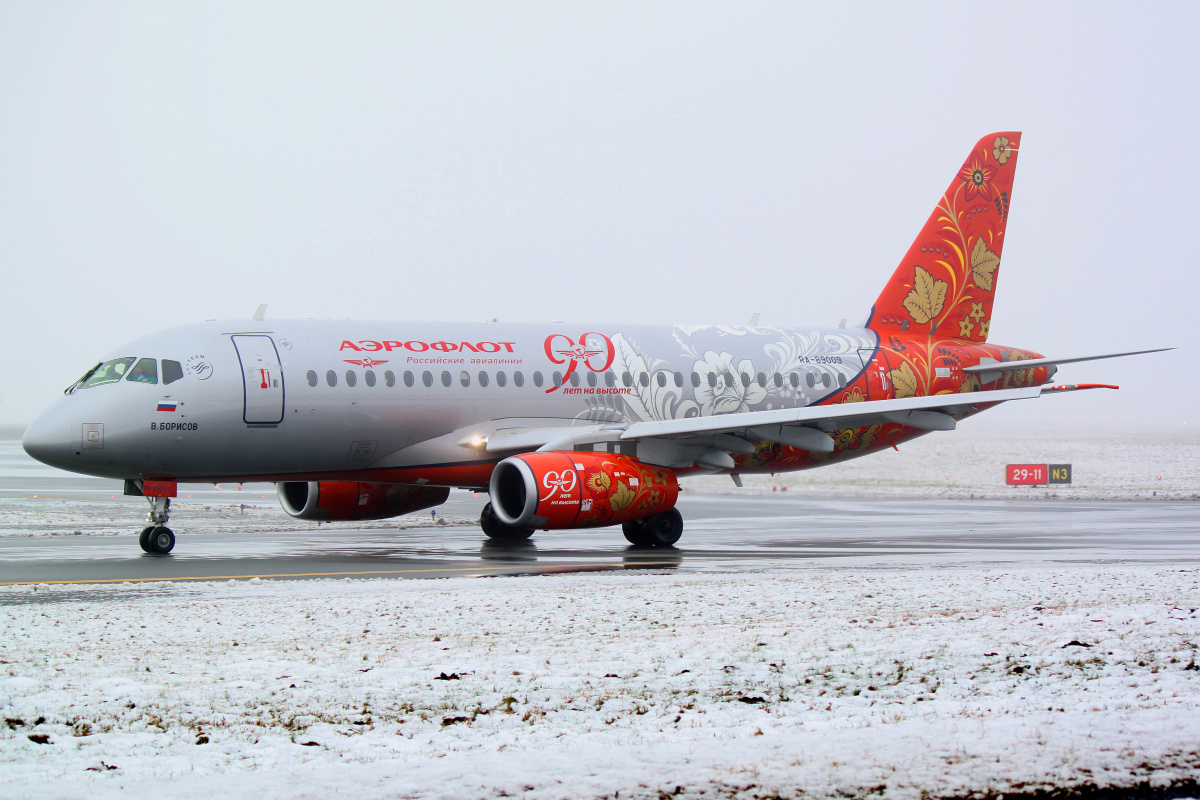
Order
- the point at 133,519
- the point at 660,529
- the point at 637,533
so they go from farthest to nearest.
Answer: the point at 133,519
the point at 637,533
the point at 660,529

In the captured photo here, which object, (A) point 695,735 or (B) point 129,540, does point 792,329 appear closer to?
(B) point 129,540

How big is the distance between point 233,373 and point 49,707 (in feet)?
38.8

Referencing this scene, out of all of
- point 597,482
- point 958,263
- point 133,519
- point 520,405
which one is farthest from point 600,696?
point 133,519

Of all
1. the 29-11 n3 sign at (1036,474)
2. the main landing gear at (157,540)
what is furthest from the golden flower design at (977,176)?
the 29-11 n3 sign at (1036,474)

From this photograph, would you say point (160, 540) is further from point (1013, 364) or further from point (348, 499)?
point (1013, 364)

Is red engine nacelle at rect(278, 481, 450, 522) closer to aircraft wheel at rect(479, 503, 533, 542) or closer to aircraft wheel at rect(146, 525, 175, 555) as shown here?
aircraft wheel at rect(479, 503, 533, 542)

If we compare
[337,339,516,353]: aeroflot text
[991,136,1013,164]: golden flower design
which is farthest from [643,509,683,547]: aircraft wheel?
[991,136,1013,164]: golden flower design

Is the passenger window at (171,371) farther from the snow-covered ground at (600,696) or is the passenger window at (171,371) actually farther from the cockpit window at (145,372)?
the snow-covered ground at (600,696)

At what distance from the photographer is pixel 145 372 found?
16766mm

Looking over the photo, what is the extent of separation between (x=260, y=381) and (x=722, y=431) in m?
7.07

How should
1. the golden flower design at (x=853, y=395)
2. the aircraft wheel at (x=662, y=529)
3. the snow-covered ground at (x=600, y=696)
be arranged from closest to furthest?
the snow-covered ground at (x=600, y=696) → the aircraft wheel at (x=662, y=529) → the golden flower design at (x=853, y=395)

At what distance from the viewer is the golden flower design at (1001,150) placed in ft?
80.4

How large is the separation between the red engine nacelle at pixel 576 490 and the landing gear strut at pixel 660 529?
0.59 meters

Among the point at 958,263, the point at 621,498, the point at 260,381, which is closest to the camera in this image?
the point at 621,498
